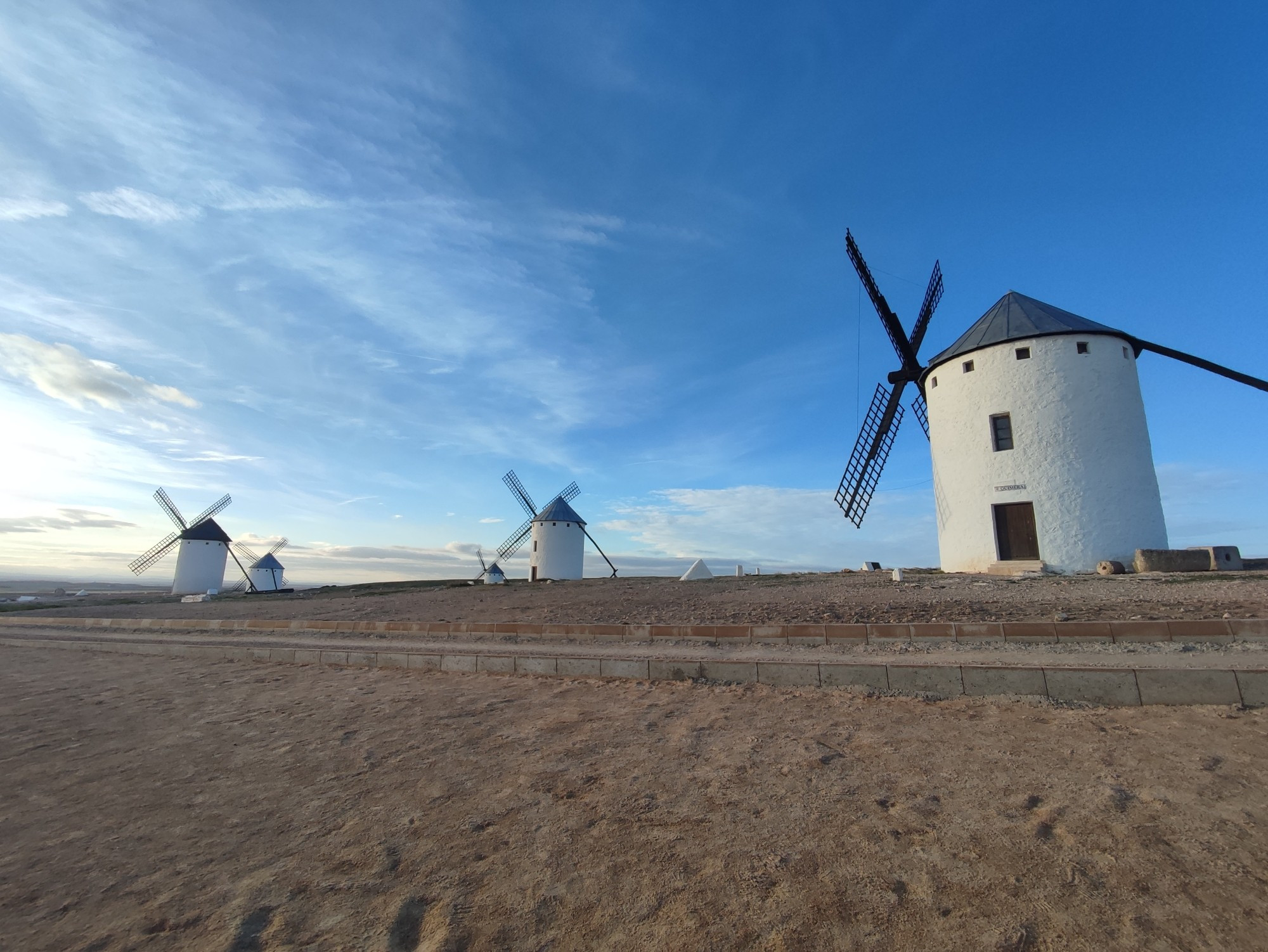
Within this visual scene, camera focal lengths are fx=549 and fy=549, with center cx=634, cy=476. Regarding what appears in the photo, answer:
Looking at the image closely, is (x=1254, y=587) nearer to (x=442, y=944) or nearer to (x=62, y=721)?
(x=442, y=944)

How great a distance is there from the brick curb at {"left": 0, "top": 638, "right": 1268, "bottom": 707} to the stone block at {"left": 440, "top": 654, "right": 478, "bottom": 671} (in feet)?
0.04

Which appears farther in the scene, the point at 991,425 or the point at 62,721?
the point at 991,425

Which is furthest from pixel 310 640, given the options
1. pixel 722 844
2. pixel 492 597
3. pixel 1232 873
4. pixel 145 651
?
pixel 1232 873

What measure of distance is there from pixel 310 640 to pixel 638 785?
39.0ft

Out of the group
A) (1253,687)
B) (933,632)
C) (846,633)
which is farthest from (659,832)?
(933,632)

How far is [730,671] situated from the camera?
7.51 metres

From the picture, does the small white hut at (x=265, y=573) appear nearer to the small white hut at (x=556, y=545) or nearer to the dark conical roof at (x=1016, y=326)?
the small white hut at (x=556, y=545)

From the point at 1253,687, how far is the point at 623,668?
22.3ft

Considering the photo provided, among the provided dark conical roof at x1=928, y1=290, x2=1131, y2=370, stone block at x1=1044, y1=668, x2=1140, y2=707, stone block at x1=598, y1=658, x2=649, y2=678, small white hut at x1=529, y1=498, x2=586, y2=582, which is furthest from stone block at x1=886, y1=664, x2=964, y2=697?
small white hut at x1=529, y1=498, x2=586, y2=582

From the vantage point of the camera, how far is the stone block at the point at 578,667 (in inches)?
330

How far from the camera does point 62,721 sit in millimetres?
7199

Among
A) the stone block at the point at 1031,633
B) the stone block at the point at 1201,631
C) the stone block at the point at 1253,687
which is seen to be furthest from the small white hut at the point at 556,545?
the stone block at the point at 1253,687

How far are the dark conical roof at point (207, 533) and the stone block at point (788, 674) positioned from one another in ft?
209

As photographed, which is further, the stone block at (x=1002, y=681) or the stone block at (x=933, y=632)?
the stone block at (x=933, y=632)
